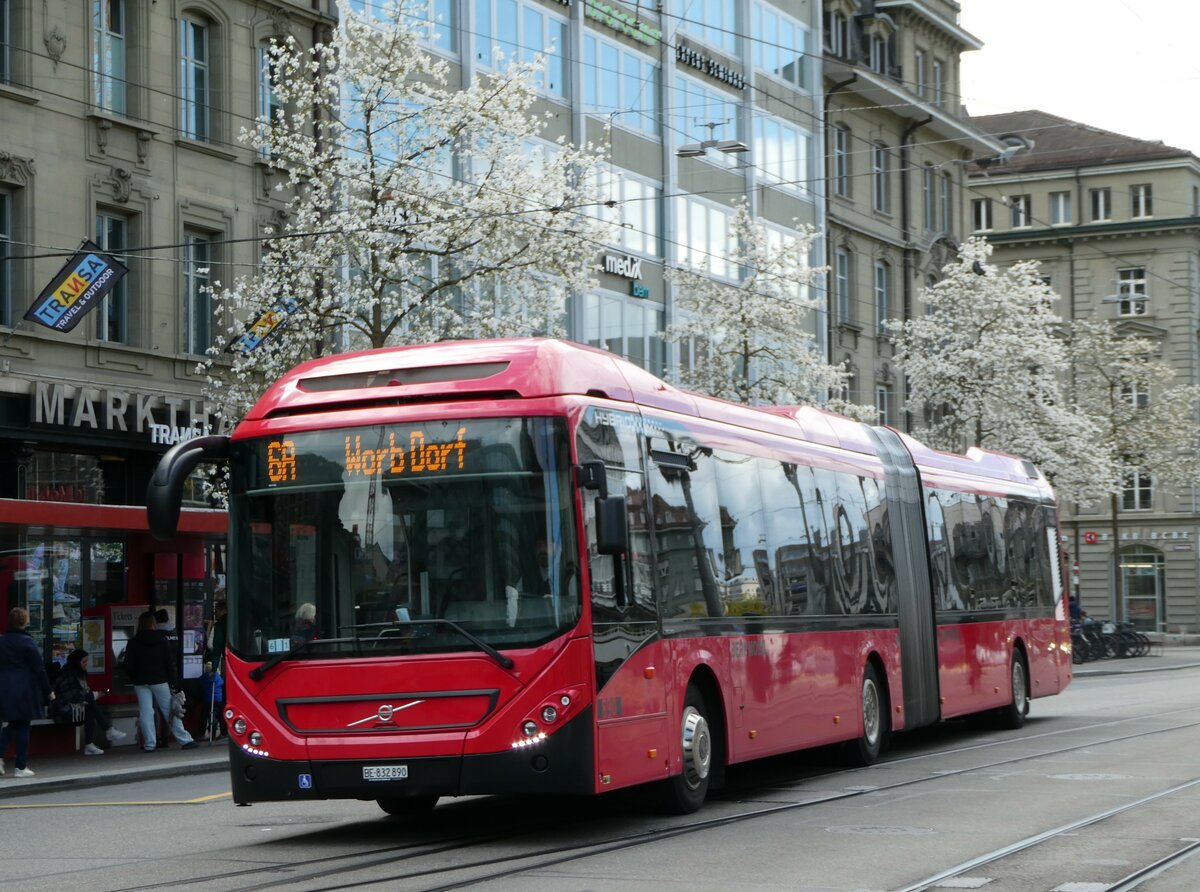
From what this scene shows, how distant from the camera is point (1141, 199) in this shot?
78.3 metres

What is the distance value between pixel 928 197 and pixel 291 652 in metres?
48.4

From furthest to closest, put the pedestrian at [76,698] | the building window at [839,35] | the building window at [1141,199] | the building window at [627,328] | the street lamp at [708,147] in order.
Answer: the building window at [1141,199], the building window at [839,35], the building window at [627,328], the street lamp at [708,147], the pedestrian at [76,698]

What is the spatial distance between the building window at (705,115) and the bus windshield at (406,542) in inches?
1276

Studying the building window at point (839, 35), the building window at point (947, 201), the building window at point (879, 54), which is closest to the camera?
the building window at point (839, 35)

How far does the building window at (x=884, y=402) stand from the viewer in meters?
53.6

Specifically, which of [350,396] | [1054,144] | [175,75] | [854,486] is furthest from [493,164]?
[1054,144]

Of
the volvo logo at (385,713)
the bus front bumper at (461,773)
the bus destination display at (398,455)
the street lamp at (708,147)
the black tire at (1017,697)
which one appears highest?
the street lamp at (708,147)

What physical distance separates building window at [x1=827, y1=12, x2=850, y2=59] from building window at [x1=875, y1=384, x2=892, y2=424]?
915 cm

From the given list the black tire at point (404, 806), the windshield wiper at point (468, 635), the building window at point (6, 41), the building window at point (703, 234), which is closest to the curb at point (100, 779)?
the black tire at point (404, 806)

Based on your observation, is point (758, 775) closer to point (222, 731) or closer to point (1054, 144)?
point (222, 731)

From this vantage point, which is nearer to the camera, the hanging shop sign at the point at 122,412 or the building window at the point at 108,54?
the hanging shop sign at the point at 122,412

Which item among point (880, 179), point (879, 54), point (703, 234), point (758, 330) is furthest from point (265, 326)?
point (879, 54)

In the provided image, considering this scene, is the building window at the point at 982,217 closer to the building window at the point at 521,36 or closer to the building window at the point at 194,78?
the building window at the point at 521,36

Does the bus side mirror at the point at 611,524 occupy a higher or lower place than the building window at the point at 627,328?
lower
